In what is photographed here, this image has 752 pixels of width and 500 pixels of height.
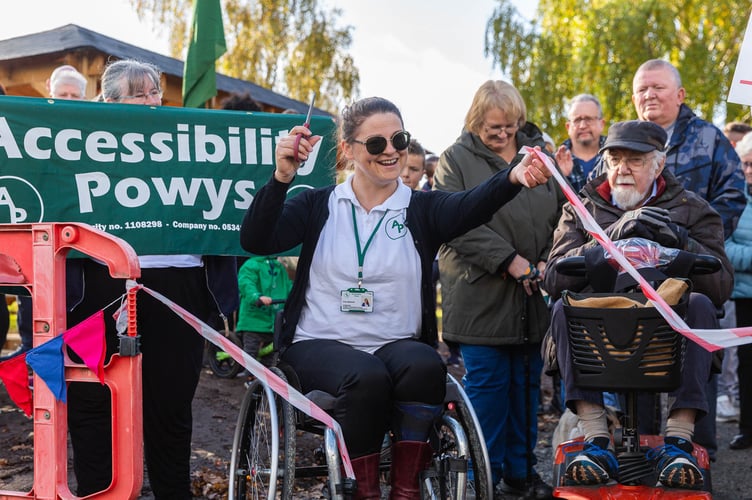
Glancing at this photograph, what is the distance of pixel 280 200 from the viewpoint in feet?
12.0

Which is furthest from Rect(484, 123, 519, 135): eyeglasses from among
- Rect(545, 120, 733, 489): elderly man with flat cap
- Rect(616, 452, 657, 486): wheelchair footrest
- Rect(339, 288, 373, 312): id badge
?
Rect(616, 452, 657, 486): wheelchair footrest

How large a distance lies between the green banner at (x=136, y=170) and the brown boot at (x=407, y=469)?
1.52 m

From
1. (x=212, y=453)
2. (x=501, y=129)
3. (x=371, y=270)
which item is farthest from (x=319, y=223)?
(x=212, y=453)

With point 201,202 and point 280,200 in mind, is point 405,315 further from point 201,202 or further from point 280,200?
point 201,202

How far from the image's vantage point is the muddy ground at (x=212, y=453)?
496 cm

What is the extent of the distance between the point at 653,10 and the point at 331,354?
20014 millimetres

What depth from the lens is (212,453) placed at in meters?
5.64

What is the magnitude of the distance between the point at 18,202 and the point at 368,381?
2.04 meters

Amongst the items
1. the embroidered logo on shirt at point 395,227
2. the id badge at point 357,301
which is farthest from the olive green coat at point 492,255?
the id badge at point 357,301

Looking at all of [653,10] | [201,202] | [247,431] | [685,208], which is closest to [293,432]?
[247,431]

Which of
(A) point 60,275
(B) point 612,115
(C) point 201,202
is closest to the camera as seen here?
(A) point 60,275

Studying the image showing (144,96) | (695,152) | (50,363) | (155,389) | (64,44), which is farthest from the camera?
(64,44)

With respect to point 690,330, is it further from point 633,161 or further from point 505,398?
point 505,398

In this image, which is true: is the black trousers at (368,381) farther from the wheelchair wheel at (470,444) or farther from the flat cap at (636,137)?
the flat cap at (636,137)
